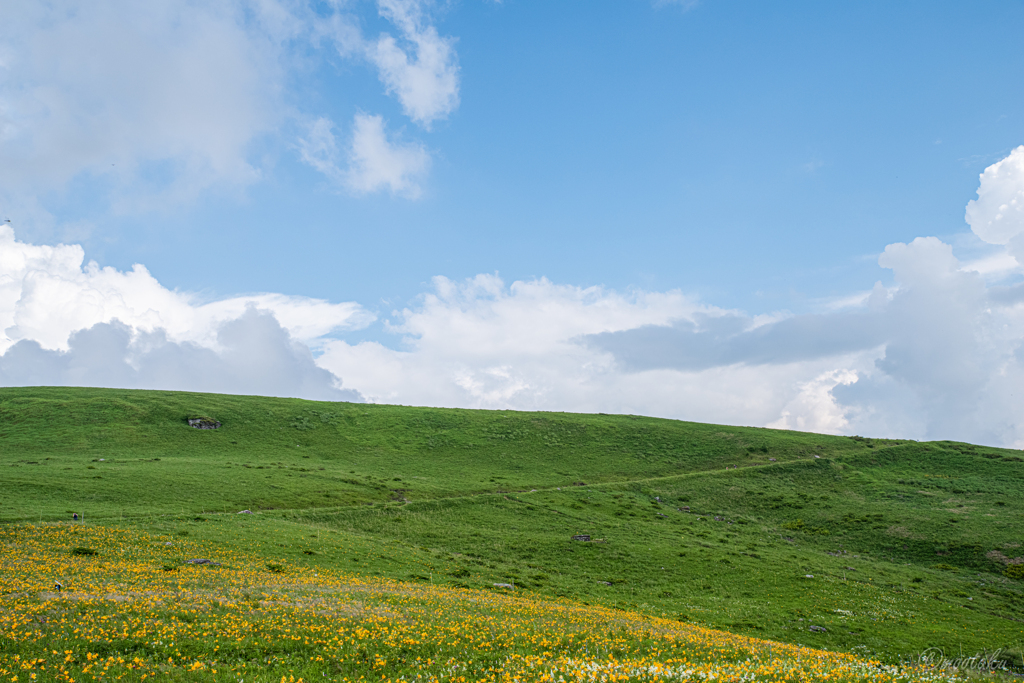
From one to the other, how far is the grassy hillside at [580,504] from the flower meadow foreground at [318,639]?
1178 cm

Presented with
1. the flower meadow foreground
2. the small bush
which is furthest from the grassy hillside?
the flower meadow foreground

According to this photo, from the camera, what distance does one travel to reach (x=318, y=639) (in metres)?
14.1

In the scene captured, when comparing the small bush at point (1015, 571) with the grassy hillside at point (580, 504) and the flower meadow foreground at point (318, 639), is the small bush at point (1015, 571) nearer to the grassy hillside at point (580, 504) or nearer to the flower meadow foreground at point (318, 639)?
the grassy hillside at point (580, 504)

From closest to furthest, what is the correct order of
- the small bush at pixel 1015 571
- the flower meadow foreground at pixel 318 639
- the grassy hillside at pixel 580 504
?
the flower meadow foreground at pixel 318 639 → the grassy hillside at pixel 580 504 → the small bush at pixel 1015 571

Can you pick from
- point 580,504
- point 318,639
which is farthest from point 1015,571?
point 318,639

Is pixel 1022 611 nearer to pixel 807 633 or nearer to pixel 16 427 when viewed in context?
pixel 807 633

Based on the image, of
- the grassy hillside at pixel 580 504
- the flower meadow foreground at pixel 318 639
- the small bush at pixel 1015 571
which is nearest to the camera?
the flower meadow foreground at pixel 318 639

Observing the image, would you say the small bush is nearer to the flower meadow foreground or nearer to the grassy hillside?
the grassy hillside

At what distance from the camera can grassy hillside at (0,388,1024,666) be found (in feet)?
115

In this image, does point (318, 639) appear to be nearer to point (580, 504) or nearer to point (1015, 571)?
point (580, 504)

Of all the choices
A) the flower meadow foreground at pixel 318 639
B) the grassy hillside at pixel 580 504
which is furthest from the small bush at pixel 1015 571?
the flower meadow foreground at pixel 318 639

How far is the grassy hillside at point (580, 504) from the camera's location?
115ft

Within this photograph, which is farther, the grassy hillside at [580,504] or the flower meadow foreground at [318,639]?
the grassy hillside at [580,504]

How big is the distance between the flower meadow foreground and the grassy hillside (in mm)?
11782
